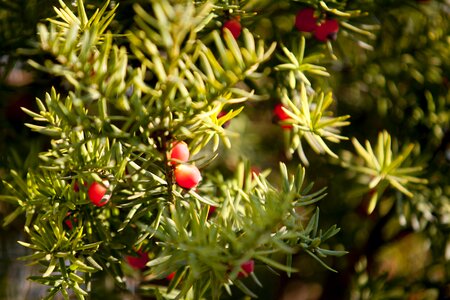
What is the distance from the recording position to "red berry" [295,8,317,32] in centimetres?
56

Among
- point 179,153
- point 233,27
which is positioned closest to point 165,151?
point 179,153

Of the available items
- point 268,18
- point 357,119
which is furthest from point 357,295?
point 268,18

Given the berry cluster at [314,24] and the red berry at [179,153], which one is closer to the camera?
the red berry at [179,153]

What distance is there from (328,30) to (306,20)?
26 millimetres

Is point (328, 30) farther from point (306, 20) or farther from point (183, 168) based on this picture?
point (183, 168)

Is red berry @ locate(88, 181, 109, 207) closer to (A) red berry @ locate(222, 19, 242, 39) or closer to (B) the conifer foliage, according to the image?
(B) the conifer foliage

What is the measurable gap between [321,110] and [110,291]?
1.23 ft

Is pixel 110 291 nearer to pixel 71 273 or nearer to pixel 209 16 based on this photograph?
pixel 71 273

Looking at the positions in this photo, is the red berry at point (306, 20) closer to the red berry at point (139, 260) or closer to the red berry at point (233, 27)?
the red berry at point (233, 27)

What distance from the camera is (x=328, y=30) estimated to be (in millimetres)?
566

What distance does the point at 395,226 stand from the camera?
83 cm

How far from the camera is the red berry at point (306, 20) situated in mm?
555

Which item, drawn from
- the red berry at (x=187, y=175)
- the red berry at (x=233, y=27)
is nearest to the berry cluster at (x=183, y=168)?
the red berry at (x=187, y=175)

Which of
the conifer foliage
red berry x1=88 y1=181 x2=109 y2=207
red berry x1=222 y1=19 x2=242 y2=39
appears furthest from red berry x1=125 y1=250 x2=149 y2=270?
red berry x1=222 y1=19 x2=242 y2=39
